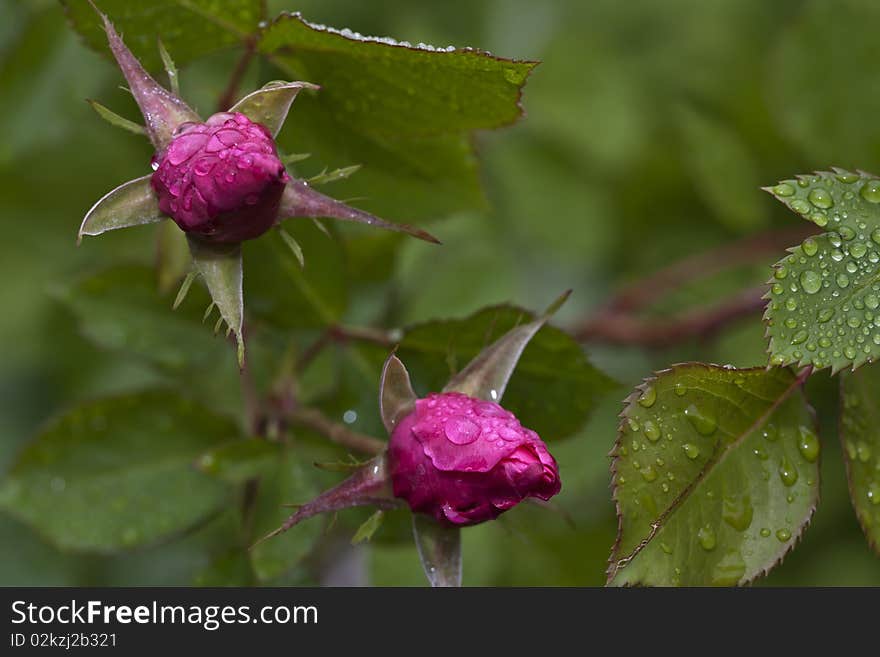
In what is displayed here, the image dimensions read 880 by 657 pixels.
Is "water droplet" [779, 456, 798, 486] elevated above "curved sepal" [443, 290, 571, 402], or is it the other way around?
"curved sepal" [443, 290, 571, 402]

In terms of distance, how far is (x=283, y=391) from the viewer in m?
1.70

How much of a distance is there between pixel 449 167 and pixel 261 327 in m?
0.45

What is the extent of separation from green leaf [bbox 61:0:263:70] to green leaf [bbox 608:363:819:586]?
0.78 meters

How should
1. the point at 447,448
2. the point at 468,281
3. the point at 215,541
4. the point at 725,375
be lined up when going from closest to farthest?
1. the point at 447,448
2. the point at 725,375
3. the point at 215,541
4. the point at 468,281

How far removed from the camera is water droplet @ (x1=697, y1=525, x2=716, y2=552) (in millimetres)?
A: 1172

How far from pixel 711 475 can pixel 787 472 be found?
13cm

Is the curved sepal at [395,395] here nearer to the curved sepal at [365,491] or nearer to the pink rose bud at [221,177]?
the curved sepal at [365,491]

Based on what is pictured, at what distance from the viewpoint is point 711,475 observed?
3.92 ft

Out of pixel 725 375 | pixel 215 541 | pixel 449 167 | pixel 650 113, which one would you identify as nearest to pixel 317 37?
pixel 449 167

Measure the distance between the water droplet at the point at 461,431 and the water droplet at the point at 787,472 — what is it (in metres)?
0.44

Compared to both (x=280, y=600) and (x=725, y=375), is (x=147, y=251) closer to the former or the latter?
(x=280, y=600)

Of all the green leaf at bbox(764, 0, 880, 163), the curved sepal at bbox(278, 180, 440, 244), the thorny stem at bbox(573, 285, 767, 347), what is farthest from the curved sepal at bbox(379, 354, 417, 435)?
the green leaf at bbox(764, 0, 880, 163)

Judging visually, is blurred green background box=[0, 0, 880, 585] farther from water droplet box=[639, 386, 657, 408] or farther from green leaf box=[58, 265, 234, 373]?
water droplet box=[639, 386, 657, 408]

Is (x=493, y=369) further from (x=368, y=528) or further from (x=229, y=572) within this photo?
(x=229, y=572)
